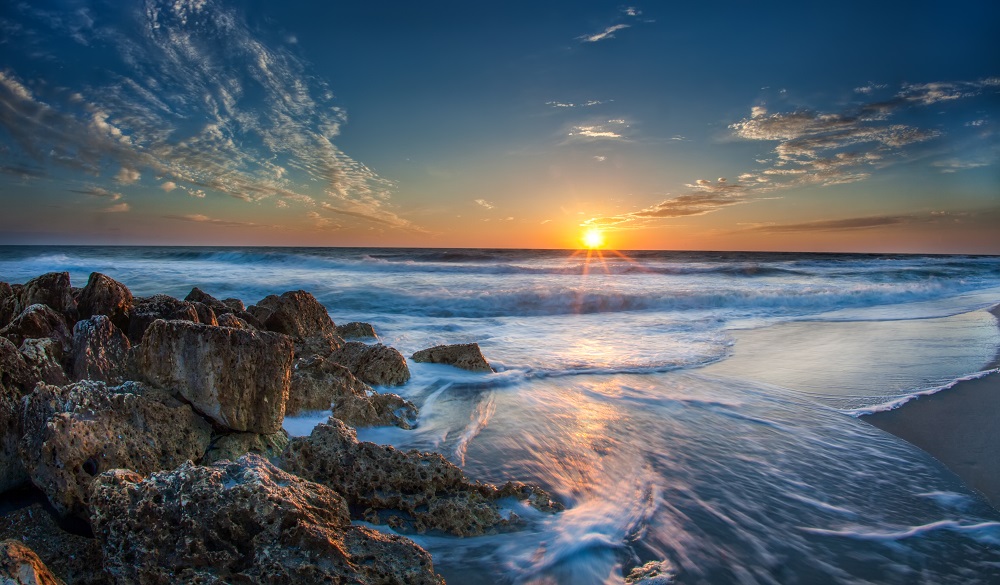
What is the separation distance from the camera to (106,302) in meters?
4.03

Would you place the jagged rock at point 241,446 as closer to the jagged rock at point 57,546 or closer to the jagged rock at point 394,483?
the jagged rock at point 394,483

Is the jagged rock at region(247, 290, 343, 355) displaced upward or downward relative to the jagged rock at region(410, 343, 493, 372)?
upward

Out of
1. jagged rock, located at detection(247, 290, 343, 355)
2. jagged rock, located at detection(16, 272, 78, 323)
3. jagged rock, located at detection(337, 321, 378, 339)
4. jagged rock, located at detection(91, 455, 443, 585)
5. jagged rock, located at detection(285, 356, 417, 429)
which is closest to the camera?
jagged rock, located at detection(91, 455, 443, 585)

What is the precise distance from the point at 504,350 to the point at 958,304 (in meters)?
13.1

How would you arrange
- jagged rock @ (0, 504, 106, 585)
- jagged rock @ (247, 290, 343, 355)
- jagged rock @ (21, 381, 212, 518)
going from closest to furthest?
1. jagged rock @ (0, 504, 106, 585)
2. jagged rock @ (21, 381, 212, 518)
3. jagged rock @ (247, 290, 343, 355)

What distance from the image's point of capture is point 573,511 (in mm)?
2861

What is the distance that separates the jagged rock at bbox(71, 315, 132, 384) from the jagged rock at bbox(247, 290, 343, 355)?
220cm

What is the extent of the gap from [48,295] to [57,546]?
11.7ft

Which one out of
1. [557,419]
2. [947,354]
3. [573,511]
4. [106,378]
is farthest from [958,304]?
[106,378]

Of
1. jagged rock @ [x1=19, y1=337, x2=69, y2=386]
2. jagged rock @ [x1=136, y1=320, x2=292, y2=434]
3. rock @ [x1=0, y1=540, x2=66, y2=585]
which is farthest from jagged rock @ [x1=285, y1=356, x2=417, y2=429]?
rock @ [x1=0, y1=540, x2=66, y2=585]

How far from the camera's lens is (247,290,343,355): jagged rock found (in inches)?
223

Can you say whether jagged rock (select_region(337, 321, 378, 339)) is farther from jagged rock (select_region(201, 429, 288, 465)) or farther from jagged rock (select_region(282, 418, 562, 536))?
jagged rock (select_region(282, 418, 562, 536))

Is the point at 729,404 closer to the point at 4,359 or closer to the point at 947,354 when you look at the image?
the point at 947,354

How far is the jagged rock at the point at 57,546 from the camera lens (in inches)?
70.6
